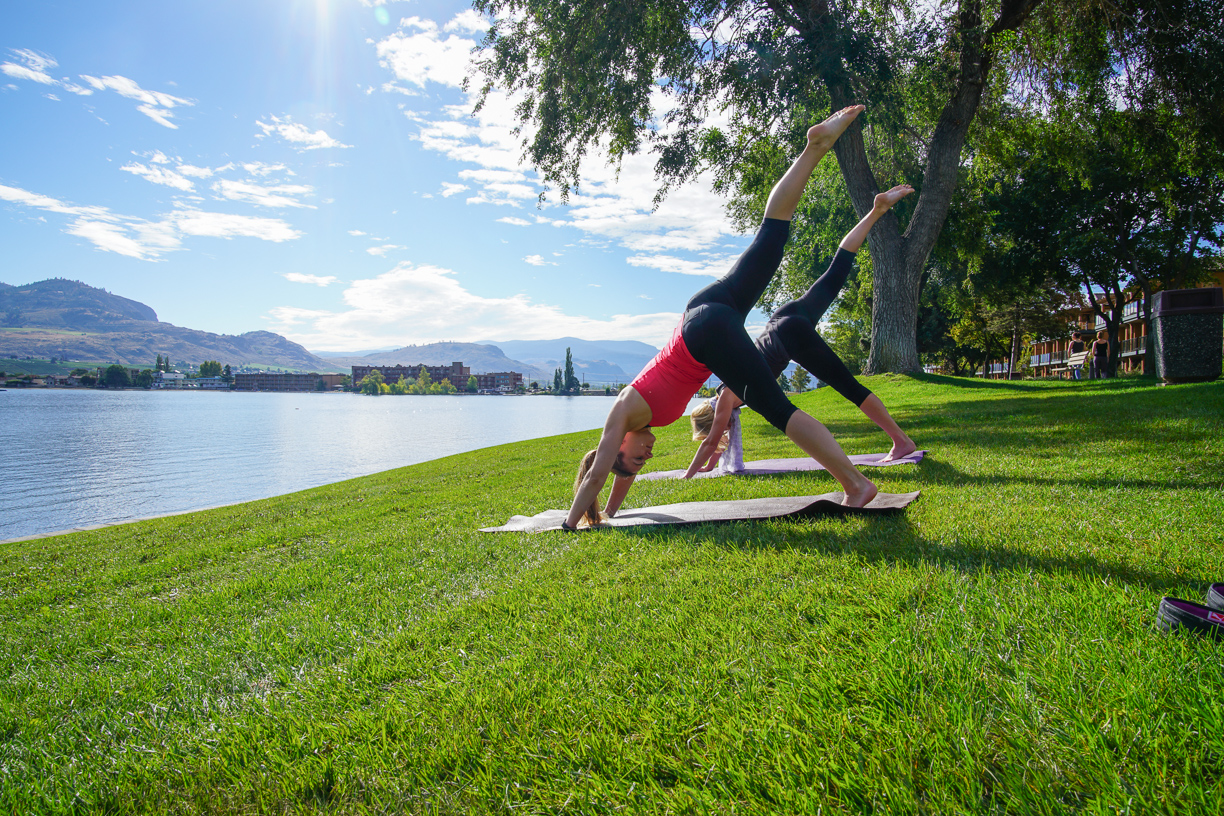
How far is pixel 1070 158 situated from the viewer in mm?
16094

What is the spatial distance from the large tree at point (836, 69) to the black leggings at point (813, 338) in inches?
335

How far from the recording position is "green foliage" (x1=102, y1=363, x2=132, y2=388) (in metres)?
140

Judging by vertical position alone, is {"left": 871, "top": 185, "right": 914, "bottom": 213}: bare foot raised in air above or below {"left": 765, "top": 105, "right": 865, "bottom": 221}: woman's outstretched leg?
above

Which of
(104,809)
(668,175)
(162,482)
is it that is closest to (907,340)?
(668,175)

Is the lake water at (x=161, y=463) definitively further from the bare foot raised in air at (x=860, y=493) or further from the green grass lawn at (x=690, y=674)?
the bare foot raised in air at (x=860, y=493)

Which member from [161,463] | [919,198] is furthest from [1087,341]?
[161,463]

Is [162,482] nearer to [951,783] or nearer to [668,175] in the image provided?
[668,175]

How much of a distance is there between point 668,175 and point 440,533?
505 inches

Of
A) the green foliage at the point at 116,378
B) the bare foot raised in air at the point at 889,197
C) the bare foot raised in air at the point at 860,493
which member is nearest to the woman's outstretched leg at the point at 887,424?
the bare foot raised in air at the point at 889,197

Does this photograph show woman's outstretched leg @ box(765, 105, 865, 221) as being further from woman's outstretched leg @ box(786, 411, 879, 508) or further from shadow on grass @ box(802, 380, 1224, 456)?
shadow on grass @ box(802, 380, 1224, 456)

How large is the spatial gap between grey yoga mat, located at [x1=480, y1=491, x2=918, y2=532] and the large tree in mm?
10824

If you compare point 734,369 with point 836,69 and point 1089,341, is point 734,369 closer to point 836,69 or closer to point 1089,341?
point 836,69

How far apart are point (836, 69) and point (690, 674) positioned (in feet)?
43.4

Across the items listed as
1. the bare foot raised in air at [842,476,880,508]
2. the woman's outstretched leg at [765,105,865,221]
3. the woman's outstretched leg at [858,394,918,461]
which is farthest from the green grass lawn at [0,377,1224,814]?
the woman's outstretched leg at [765,105,865,221]
